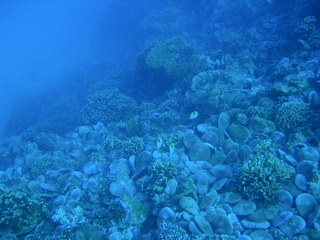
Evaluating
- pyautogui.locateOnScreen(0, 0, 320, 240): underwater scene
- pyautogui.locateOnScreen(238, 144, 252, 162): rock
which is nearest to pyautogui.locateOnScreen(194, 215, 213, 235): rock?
pyautogui.locateOnScreen(0, 0, 320, 240): underwater scene

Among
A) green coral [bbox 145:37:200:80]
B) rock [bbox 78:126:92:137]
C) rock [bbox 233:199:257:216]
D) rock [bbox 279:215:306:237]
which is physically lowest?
rock [bbox 78:126:92:137]

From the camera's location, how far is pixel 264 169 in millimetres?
4461

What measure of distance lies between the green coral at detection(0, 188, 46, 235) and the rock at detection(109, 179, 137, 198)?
167 cm

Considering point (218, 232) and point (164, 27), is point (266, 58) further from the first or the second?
point (164, 27)

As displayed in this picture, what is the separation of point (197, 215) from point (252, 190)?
1.20 meters

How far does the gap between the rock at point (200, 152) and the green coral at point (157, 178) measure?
873 millimetres

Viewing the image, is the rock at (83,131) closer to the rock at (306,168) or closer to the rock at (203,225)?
the rock at (203,225)

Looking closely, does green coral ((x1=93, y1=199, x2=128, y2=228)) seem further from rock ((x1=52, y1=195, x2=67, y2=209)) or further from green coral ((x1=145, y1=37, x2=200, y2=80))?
green coral ((x1=145, y1=37, x2=200, y2=80))

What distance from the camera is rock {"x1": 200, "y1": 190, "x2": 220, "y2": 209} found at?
455cm

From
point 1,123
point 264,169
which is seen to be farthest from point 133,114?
point 1,123

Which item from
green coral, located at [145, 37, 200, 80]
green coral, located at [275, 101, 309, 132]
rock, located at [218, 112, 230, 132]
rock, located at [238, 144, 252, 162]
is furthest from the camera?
green coral, located at [145, 37, 200, 80]

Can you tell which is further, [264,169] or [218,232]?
[264,169]

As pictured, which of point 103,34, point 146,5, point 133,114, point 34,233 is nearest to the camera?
point 34,233

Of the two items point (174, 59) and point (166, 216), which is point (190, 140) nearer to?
point (166, 216)
